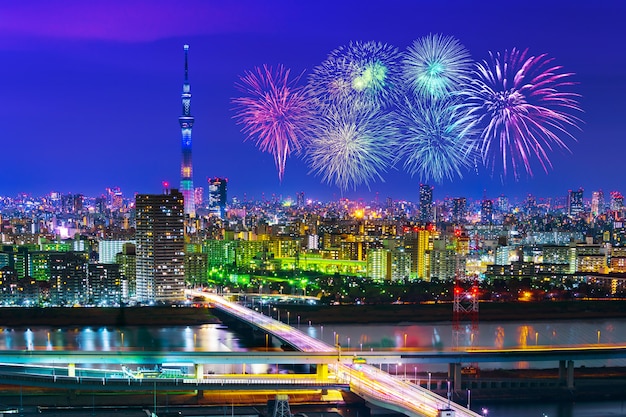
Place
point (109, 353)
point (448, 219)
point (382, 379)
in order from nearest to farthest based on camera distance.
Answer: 1. point (382, 379)
2. point (109, 353)
3. point (448, 219)

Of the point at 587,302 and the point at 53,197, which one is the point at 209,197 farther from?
the point at 587,302

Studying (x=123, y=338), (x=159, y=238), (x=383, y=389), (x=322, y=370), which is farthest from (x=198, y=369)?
(x=159, y=238)

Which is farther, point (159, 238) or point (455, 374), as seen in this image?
point (159, 238)

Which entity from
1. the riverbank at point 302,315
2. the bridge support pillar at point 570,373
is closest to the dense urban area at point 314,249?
the riverbank at point 302,315

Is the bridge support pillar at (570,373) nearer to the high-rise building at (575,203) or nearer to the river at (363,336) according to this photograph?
the river at (363,336)

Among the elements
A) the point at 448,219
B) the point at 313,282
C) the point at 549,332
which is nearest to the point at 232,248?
the point at 313,282

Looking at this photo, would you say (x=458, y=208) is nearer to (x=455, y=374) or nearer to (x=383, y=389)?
(x=455, y=374)

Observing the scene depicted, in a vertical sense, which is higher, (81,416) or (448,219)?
(448,219)

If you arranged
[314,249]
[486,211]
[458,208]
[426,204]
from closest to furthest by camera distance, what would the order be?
[314,249], [426,204], [458,208], [486,211]
